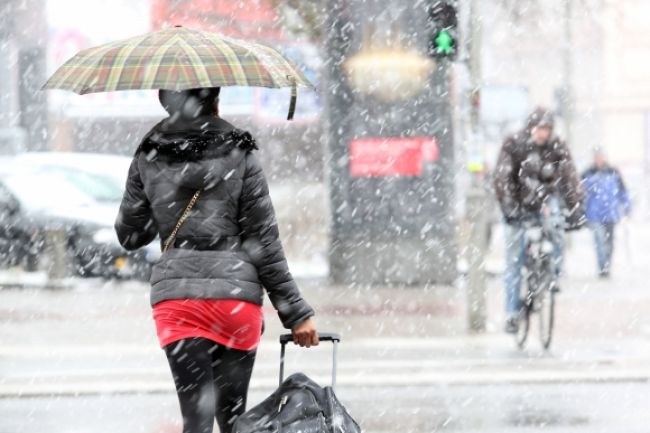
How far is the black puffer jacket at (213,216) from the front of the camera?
15.4 feet

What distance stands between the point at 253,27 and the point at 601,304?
9915mm

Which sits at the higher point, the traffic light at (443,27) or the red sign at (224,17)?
the red sign at (224,17)

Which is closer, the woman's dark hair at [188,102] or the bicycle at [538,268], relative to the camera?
the woman's dark hair at [188,102]

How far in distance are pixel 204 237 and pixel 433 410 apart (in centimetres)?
376

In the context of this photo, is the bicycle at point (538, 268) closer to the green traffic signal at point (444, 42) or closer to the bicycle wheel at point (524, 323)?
the bicycle wheel at point (524, 323)

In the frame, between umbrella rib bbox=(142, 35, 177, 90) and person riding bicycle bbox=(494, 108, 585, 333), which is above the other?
umbrella rib bbox=(142, 35, 177, 90)

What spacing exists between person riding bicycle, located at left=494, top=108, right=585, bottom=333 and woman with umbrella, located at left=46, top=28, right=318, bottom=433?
246 inches

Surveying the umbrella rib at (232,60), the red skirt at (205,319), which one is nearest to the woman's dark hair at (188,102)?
the umbrella rib at (232,60)

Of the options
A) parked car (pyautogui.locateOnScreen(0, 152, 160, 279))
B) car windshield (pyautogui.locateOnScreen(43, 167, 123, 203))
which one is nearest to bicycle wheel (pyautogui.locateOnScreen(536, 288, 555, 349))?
parked car (pyautogui.locateOnScreen(0, 152, 160, 279))

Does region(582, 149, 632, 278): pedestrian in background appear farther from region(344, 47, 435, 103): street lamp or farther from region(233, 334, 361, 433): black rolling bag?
region(233, 334, 361, 433): black rolling bag

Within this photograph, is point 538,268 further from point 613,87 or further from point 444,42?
point 613,87

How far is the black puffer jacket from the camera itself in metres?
4.69

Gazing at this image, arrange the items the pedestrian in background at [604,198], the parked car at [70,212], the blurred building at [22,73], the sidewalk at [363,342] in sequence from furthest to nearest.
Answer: the blurred building at [22,73]
the pedestrian in background at [604,198]
the parked car at [70,212]
the sidewalk at [363,342]

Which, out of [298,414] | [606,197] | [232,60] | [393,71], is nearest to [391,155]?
[393,71]
